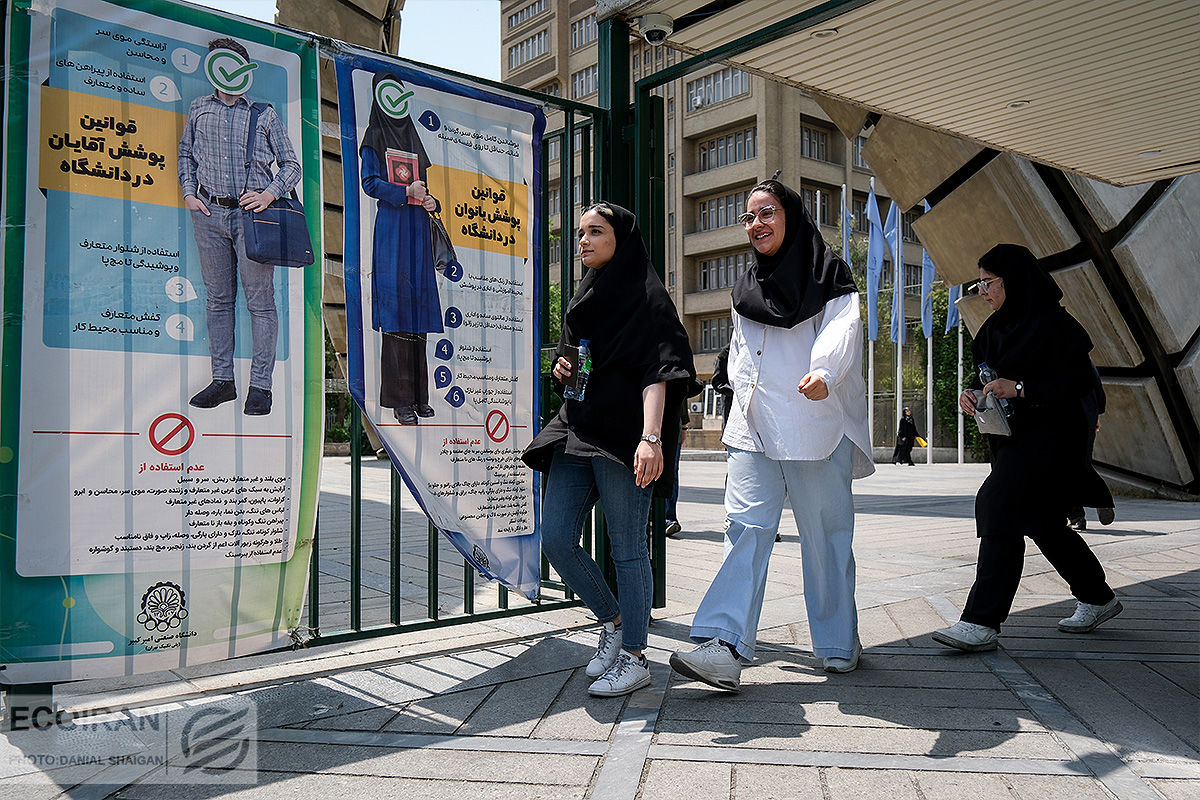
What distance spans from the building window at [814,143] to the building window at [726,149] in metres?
2.68

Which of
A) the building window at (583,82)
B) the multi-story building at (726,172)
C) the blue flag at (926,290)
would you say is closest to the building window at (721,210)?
the multi-story building at (726,172)

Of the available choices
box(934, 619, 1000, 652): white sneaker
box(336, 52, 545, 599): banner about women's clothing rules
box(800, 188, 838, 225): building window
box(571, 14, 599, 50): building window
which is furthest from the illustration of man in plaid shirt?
box(571, 14, 599, 50): building window

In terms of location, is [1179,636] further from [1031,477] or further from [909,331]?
[909,331]

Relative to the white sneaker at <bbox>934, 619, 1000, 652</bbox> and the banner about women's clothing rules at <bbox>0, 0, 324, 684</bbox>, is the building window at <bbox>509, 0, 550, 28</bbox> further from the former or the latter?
the white sneaker at <bbox>934, 619, 1000, 652</bbox>

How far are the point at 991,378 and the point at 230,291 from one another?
340 centimetres

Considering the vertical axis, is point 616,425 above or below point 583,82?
below

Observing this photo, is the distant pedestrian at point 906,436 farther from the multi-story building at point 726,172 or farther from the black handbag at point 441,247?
the black handbag at point 441,247

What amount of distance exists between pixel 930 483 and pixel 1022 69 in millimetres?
14130

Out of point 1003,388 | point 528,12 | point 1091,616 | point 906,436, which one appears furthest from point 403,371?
point 528,12

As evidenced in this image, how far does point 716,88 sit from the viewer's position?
1993 inches

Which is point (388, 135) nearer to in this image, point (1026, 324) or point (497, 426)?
point (497, 426)

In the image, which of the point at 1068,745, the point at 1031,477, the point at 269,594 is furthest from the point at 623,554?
the point at 1031,477

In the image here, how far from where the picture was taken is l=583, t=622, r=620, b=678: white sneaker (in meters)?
3.83

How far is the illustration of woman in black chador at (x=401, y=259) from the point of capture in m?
4.02
